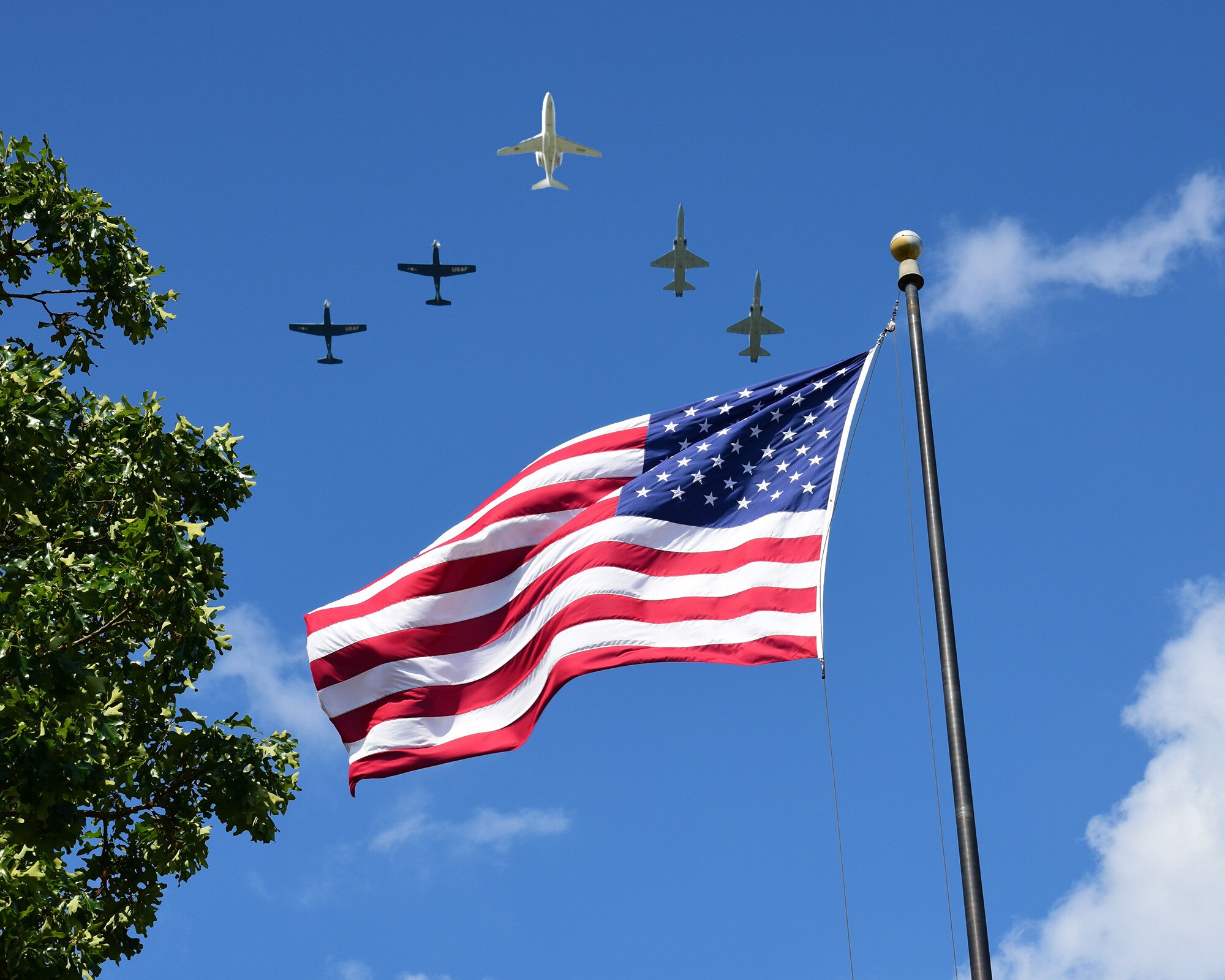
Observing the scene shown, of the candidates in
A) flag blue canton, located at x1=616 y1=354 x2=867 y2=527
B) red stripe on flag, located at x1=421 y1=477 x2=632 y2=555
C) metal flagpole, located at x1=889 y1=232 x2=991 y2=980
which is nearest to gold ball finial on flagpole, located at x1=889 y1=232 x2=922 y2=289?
metal flagpole, located at x1=889 y1=232 x2=991 y2=980

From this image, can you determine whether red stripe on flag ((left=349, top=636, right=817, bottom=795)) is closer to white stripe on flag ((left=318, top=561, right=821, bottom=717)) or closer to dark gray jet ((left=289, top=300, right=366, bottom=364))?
white stripe on flag ((left=318, top=561, right=821, bottom=717))

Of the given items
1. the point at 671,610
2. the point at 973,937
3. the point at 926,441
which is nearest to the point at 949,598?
the point at 926,441

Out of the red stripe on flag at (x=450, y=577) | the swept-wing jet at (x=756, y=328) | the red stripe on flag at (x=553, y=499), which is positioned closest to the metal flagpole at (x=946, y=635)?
the red stripe on flag at (x=553, y=499)

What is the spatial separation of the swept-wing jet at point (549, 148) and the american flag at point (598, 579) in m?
48.6

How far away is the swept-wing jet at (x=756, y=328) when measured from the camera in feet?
174

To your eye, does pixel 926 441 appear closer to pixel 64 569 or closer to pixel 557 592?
pixel 557 592

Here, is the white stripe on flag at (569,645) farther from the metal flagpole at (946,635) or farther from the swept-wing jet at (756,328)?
the swept-wing jet at (756,328)

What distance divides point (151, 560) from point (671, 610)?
4.35 meters

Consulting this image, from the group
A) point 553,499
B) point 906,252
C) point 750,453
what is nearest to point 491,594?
point 553,499

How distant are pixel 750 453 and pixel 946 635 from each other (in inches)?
146

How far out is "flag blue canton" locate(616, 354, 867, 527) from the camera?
11.7 meters

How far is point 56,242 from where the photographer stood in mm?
12898

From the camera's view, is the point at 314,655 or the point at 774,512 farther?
the point at 314,655

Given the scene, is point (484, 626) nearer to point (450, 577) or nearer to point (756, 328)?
point (450, 577)
